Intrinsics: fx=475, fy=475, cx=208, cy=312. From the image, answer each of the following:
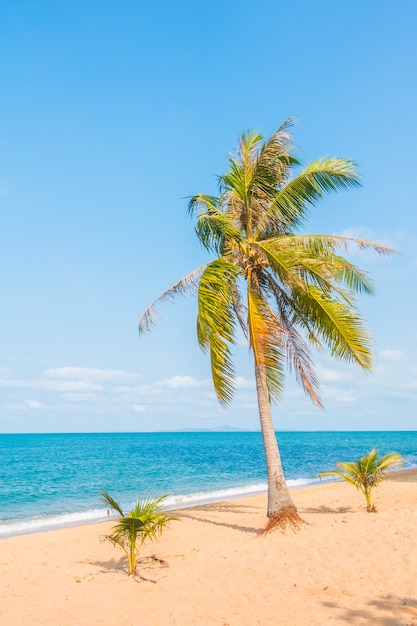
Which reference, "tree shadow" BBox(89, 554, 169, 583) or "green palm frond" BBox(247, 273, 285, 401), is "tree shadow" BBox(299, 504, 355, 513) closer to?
"green palm frond" BBox(247, 273, 285, 401)

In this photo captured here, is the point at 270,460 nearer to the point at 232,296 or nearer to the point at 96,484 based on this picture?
the point at 232,296

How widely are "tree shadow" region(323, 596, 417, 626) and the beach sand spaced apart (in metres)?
0.01

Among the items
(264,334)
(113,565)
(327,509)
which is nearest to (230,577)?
(113,565)

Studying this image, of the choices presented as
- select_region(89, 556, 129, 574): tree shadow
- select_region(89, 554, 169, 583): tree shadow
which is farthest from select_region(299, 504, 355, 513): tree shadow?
select_region(89, 556, 129, 574): tree shadow

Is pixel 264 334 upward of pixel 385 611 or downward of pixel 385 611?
upward

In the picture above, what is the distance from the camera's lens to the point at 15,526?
16406mm

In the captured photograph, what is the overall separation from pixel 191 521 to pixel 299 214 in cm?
868

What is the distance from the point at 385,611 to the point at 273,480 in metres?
5.25

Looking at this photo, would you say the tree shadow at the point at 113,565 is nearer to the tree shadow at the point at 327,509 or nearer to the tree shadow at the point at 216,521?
the tree shadow at the point at 216,521

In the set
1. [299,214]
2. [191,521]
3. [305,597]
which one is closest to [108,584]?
[305,597]

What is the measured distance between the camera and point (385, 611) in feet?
18.7

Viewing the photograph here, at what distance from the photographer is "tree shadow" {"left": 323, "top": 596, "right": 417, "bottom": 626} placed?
535 cm

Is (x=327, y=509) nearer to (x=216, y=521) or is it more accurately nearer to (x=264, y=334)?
(x=216, y=521)

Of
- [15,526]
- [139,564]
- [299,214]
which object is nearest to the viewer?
[139,564]
